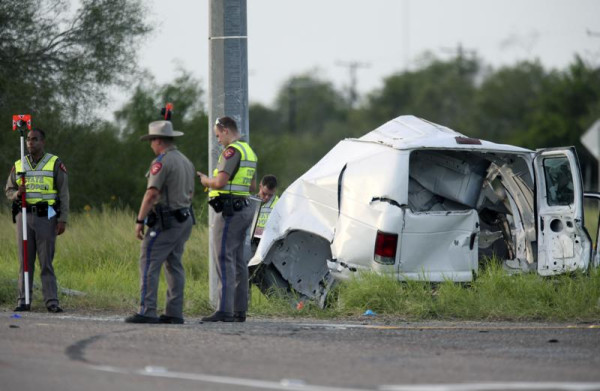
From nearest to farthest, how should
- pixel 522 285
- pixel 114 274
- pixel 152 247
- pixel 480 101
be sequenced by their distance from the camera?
pixel 152 247, pixel 522 285, pixel 114 274, pixel 480 101

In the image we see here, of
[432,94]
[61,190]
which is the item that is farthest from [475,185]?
[432,94]

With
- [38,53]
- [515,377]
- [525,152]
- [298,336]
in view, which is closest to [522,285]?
[525,152]

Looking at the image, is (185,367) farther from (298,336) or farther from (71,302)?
(71,302)

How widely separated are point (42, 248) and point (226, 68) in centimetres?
258

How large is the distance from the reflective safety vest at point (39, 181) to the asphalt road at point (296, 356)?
1804 mm

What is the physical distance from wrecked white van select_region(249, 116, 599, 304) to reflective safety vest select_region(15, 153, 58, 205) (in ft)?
7.28

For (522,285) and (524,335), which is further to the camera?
(522,285)

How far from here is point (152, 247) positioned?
1019cm

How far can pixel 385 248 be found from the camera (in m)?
11.1

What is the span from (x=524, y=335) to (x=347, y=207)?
9.05 feet

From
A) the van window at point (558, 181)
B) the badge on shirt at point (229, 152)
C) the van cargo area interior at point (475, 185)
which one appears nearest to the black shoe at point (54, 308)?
the badge on shirt at point (229, 152)

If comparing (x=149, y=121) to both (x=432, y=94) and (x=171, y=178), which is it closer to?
(x=171, y=178)

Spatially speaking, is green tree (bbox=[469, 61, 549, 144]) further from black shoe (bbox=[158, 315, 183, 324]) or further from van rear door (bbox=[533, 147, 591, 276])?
black shoe (bbox=[158, 315, 183, 324])

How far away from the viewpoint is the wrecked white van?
11219mm
